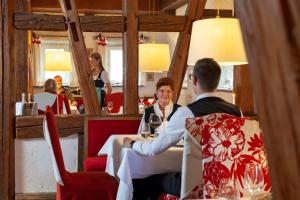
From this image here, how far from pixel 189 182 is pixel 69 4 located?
8.10ft

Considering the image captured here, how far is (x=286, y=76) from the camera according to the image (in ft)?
1.56

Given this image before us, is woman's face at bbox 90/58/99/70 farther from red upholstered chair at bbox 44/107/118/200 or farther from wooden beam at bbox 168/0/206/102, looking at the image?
red upholstered chair at bbox 44/107/118/200

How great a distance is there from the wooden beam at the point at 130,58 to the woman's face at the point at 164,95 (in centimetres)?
33

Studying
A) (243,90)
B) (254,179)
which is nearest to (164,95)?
(243,90)

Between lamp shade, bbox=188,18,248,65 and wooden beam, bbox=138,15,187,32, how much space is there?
3.68 feet

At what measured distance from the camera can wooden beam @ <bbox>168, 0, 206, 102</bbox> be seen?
4609 mm

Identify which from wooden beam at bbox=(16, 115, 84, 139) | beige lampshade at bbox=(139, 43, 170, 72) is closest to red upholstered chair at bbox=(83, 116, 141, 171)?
wooden beam at bbox=(16, 115, 84, 139)

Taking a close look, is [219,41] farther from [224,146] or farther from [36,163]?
[36,163]

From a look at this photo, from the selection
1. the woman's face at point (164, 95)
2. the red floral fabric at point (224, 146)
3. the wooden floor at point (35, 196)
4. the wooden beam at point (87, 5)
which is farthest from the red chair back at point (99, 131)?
the wooden beam at point (87, 5)

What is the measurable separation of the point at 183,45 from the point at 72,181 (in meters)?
1.98

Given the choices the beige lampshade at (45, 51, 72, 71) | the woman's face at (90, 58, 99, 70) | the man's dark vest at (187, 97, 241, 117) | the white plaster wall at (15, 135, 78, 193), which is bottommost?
the white plaster wall at (15, 135, 78, 193)

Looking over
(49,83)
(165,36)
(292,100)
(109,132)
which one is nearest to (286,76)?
(292,100)

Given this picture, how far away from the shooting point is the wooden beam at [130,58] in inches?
175

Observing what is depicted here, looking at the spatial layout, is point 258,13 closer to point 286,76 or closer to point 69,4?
point 286,76
